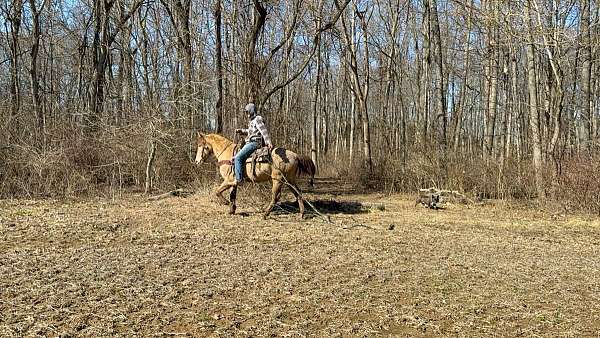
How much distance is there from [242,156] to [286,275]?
4909 mm

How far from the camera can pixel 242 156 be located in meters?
11.1

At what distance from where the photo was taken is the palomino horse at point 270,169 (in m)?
11.3

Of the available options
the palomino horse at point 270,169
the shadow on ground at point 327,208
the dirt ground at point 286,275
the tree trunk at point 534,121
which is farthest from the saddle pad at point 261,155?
the tree trunk at point 534,121

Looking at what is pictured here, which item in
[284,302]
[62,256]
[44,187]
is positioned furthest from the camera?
[44,187]

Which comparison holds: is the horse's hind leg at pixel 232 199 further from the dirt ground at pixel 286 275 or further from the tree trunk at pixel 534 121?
the tree trunk at pixel 534 121

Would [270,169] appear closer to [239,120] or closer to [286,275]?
[239,120]

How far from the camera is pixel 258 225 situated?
33.6ft

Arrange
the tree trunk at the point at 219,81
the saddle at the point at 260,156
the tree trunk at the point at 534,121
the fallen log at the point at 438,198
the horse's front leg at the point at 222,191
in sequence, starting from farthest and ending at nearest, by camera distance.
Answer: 1. the tree trunk at the point at 219,81
2. the fallen log at the point at 438,198
3. the tree trunk at the point at 534,121
4. the horse's front leg at the point at 222,191
5. the saddle at the point at 260,156

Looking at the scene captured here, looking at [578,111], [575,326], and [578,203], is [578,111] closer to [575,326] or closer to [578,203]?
[578,203]

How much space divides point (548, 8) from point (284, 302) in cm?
1281

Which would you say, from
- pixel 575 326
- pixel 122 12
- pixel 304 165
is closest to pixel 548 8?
pixel 304 165

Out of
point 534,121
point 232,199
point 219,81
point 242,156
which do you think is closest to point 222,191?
point 232,199

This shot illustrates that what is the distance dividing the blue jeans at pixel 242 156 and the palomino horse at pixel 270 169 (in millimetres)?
223

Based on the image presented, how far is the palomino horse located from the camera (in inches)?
445
